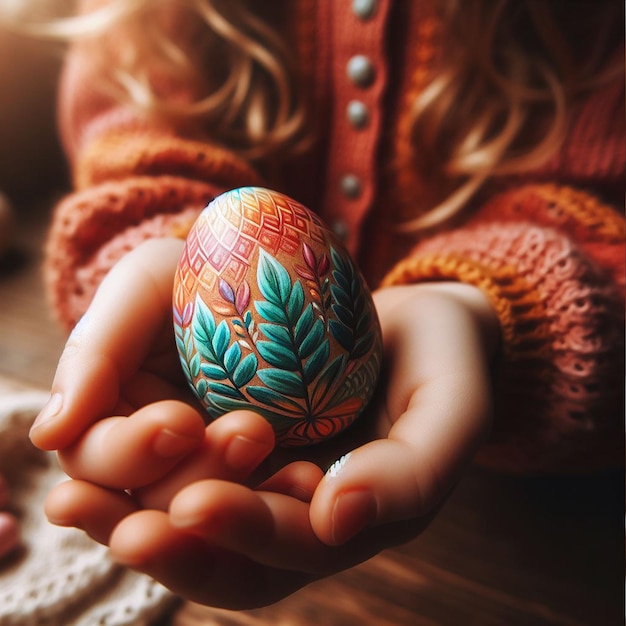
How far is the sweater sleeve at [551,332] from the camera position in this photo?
1.51ft

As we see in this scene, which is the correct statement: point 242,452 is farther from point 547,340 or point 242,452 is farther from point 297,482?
point 547,340

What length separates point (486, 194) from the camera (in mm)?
662

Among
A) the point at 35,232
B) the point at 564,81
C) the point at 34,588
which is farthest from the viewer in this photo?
the point at 35,232

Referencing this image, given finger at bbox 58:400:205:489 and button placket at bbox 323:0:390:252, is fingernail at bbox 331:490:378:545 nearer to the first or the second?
finger at bbox 58:400:205:489

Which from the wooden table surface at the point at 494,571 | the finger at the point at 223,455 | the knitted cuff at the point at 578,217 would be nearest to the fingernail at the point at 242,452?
the finger at the point at 223,455

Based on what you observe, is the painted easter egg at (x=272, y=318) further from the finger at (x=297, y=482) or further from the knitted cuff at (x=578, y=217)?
the knitted cuff at (x=578, y=217)

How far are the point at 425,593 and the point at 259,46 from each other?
21.8 inches

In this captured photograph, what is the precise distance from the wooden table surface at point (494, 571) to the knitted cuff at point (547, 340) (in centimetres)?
5

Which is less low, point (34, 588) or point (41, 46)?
point (41, 46)

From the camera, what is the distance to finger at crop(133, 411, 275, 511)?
0.96ft

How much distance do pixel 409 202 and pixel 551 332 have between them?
10.7 inches

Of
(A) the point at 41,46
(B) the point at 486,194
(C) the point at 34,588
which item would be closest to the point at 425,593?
(C) the point at 34,588

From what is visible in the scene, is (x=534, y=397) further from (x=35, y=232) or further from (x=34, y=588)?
(x=35, y=232)

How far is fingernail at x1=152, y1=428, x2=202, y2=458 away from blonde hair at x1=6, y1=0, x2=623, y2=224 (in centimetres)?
43
